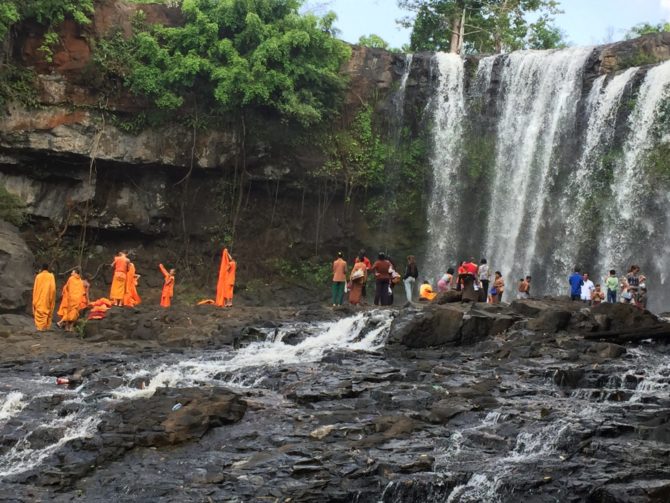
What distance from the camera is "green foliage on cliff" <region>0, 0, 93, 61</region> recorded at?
23.1 m

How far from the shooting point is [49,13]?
23.6m

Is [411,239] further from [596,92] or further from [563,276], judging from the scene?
[596,92]

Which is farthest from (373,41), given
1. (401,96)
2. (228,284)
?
(228,284)

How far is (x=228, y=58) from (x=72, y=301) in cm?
1032

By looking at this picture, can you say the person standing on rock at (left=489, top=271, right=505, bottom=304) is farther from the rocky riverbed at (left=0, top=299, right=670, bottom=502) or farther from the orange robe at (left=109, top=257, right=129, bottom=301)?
the orange robe at (left=109, top=257, right=129, bottom=301)


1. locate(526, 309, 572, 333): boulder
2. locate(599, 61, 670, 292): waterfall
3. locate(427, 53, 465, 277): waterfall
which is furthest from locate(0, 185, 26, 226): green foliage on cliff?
locate(599, 61, 670, 292): waterfall

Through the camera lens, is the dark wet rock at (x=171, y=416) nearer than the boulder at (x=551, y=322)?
Yes

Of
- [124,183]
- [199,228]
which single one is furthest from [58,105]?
[199,228]

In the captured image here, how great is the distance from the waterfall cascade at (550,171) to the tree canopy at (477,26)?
811cm

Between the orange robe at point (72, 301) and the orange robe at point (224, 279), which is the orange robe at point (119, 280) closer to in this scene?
the orange robe at point (72, 301)

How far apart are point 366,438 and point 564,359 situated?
548 centimetres

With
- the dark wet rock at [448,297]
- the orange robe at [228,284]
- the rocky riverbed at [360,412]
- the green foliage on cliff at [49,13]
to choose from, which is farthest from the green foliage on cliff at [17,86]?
the dark wet rock at [448,297]

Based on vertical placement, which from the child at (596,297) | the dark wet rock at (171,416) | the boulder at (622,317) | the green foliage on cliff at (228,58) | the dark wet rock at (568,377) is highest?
the green foliage on cliff at (228,58)

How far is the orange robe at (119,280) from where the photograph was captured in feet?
65.6
